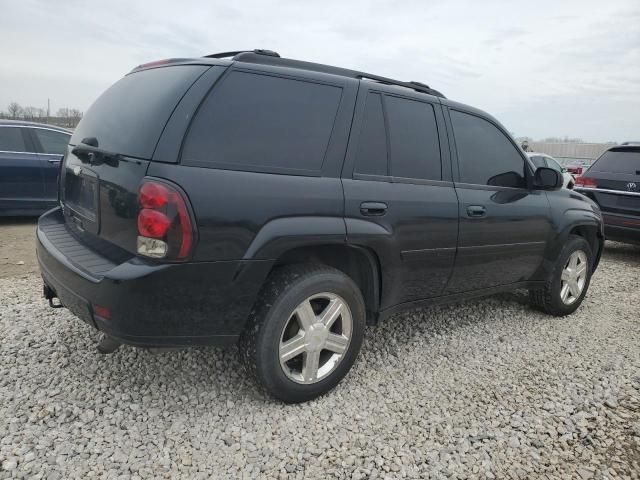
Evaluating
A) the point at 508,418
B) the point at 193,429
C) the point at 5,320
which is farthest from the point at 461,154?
the point at 5,320

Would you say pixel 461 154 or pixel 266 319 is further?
pixel 461 154

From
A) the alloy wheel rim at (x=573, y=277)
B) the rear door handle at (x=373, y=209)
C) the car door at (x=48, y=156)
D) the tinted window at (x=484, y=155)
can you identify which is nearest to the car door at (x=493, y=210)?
the tinted window at (x=484, y=155)

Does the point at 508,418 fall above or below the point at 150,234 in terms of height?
below

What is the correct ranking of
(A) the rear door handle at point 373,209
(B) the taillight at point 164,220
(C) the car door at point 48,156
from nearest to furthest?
(B) the taillight at point 164,220 → (A) the rear door handle at point 373,209 → (C) the car door at point 48,156

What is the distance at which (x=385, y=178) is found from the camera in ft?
9.52

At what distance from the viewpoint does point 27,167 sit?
6797 millimetres

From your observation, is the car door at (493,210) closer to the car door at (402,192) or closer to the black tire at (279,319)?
the car door at (402,192)

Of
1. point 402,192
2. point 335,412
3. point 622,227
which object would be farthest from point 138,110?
point 622,227

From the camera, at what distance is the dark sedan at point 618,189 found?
6523mm

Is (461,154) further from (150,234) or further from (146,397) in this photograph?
(146,397)

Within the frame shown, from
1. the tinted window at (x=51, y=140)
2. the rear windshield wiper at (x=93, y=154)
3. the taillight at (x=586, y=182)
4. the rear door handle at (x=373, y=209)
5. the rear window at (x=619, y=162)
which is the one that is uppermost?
the rear window at (x=619, y=162)

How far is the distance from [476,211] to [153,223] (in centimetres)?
224

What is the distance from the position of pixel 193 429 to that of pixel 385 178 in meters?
1.75

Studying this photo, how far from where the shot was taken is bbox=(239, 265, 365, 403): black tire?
2.46 m
